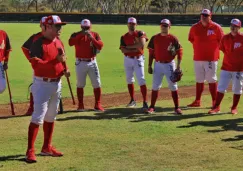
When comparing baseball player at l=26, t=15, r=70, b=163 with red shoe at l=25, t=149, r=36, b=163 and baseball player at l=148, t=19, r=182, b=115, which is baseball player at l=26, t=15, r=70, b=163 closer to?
red shoe at l=25, t=149, r=36, b=163

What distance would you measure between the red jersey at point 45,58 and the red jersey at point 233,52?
184 inches

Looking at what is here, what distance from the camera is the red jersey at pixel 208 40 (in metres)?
11.6

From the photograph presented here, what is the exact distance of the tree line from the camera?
294ft

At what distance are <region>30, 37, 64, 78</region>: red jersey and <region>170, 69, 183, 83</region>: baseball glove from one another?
157 inches

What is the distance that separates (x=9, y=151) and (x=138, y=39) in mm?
4777

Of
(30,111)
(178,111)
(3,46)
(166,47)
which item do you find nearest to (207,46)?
(166,47)

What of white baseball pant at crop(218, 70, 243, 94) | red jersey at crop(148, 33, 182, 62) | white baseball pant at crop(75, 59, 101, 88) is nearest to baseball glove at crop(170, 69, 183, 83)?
red jersey at crop(148, 33, 182, 62)

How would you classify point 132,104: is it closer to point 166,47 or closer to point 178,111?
point 178,111

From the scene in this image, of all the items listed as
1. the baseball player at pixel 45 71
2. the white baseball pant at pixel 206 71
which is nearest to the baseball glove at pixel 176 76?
the white baseball pant at pixel 206 71

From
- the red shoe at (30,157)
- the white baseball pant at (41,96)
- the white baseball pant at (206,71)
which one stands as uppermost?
the white baseball pant at (41,96)

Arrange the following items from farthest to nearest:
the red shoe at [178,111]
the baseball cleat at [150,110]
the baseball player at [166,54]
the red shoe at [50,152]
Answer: the baseball cleat at [150,110], the red shoe at [178,111], the baseball player at [166,54], the red shoe at [50,152]

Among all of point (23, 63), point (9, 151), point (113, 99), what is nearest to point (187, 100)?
point (113, 99)

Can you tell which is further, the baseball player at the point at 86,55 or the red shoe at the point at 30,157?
the baseball player at the point at 86,55

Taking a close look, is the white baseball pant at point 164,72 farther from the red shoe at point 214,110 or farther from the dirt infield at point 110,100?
the dirt infield at point 110,100
